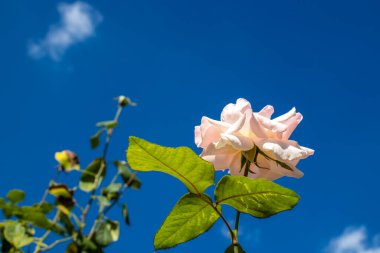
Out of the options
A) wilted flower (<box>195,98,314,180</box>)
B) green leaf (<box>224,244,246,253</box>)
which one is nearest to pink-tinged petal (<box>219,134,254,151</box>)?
wilted flower (<box>195,98,314,180</box>)

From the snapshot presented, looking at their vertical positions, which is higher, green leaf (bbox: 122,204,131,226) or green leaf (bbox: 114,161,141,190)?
green leaf (bbox: 114,161,141,190)

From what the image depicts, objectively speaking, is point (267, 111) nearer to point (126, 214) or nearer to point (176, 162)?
point (176, 162)

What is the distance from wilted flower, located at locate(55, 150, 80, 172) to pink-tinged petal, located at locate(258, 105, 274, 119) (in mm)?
922

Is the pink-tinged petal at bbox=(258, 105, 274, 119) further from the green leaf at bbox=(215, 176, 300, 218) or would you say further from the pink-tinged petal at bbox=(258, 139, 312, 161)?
the green leaf at bbox=(215, 176, 300, 218)

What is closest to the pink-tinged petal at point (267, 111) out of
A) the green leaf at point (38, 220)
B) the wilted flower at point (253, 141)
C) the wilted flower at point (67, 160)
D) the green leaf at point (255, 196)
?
the wilted flower at point (253, 141)

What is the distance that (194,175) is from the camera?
0.48 meters

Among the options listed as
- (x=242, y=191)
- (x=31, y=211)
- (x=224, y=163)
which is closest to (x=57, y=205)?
(x=31, y=211)

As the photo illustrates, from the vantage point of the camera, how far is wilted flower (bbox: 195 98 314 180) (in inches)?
21.8

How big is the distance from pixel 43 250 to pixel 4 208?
166 millimetres

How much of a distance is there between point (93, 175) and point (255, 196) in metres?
1.05

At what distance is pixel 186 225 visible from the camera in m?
0.51

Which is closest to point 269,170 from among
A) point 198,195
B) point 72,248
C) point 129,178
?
point 198,195

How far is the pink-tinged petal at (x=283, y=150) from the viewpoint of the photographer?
54 centimetres

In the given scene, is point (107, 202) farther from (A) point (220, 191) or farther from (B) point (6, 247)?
(A) point (220, 191)
